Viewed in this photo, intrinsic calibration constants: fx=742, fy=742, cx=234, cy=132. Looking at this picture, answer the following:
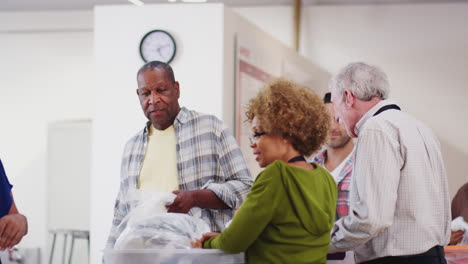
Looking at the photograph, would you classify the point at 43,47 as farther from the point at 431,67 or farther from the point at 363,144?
the point at 363,144

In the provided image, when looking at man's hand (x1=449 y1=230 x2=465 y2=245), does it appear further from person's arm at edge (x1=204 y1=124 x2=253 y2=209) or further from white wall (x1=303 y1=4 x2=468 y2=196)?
white wall (x1=303 y1=4 x2=468 y2=196)

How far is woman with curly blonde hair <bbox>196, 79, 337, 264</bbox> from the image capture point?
2016 millimetres

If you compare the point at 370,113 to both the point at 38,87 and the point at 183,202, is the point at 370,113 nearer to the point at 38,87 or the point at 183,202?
A: the point at 183,202

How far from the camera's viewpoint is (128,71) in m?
4.61

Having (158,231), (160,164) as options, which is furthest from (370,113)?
(158,231)

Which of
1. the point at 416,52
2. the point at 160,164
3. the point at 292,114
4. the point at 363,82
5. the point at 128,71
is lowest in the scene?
the point at 160,164

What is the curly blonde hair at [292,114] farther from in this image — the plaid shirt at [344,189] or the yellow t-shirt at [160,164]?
the plaid shirt at [344,189]

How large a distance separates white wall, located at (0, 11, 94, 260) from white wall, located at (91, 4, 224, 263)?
3.78 meters

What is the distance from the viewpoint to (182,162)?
2887 mm

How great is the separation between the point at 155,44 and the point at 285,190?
2743 millimetres

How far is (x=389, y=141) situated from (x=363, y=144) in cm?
9

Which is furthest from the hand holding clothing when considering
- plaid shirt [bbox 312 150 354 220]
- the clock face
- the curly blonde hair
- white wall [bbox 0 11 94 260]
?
white wall [bbox 0 11 94 260]

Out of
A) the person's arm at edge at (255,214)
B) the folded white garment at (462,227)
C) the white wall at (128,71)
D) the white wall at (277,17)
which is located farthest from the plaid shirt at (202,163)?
the white wall at (277,17)

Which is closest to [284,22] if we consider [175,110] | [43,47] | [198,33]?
[43,47]
